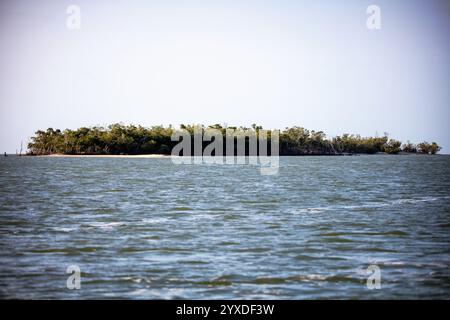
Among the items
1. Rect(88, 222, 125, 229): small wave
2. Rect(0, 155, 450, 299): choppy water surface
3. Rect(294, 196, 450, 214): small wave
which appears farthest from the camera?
Rect(294, 196, 450, 214): small wave

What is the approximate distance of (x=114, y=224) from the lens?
26984 mm

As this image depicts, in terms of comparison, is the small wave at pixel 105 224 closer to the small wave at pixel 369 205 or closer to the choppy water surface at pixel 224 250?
the choppy water surface at pixel 224 250

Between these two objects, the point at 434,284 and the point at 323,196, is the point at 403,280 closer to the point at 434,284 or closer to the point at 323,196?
the point at 434,284

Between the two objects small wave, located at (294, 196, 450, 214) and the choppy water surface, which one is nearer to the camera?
the choppy water surface

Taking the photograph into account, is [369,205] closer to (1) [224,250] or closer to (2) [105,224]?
(2) [105,224]

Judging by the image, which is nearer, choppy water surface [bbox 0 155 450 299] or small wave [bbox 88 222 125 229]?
choppy water surface [bbox 0 155 450 299]

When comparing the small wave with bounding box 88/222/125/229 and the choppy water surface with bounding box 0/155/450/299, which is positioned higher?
the small wave with bounding box 88/222/125/229

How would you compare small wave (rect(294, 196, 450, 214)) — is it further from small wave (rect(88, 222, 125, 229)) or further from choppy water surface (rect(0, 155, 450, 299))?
small wave (rect(88, 222, 125, 229))

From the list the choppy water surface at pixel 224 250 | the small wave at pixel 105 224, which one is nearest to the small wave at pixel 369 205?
the choppy water surface at pixel 224 250

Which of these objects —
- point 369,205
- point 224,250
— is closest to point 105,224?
point 224,250

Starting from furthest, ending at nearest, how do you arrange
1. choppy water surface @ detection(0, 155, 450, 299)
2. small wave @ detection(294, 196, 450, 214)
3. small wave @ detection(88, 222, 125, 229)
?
small wave @ detection(294, 196, 450, 214), small wave @ detection(88, 222, 125, 229), choppy water surface @ detection(0, 155, 450, 299)

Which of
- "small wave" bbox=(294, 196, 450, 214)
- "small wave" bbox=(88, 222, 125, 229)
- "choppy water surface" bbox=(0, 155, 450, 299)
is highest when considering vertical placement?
"small wave" bbox=(88, 222, 125, 229)

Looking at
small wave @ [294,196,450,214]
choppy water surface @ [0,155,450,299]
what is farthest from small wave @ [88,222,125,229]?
small wave @ [294,196,450,214]
